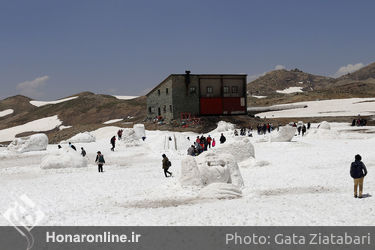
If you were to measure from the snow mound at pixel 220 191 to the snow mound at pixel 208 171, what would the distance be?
1.46 ft

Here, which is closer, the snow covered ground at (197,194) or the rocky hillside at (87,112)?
the snow covered ground at (197,194)

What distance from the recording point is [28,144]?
35.8 meters

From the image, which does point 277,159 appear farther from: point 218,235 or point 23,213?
point 23,213

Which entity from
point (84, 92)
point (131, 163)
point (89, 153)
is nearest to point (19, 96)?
point (84, 92)

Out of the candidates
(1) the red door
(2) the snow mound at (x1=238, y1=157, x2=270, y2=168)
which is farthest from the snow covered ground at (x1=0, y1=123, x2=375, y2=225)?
(1) the red door

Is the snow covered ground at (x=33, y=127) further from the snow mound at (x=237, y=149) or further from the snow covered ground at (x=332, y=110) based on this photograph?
the snow mound at (x=237, y=149)

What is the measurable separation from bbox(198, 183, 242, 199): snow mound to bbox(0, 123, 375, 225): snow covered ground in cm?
23

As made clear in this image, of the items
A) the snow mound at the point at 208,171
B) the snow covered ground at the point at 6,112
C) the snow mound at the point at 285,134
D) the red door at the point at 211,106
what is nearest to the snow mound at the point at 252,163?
the snow mound at the point at 208,171

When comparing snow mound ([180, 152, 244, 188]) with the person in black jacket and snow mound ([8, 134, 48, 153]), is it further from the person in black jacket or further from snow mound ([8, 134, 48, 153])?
snow mound ([8, 134, 48, 153])

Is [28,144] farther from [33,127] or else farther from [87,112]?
[87,112]

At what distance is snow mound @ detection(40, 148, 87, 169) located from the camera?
894 inches

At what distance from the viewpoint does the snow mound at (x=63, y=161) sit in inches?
894

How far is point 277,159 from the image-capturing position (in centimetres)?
2325

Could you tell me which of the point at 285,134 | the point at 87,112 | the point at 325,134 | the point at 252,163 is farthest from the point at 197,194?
the point at 87,112
